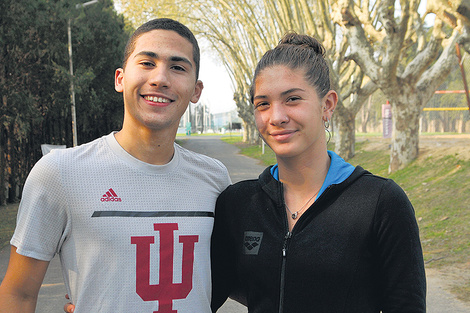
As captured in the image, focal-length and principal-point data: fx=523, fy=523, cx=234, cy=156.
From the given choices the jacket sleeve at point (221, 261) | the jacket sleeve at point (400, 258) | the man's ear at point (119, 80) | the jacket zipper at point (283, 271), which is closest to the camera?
the jacket sleeve at point (400, 258)

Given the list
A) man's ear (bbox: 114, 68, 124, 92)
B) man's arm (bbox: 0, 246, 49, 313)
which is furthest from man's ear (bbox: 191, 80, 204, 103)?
man's arm (bbox: 0, 246, 49, 313)

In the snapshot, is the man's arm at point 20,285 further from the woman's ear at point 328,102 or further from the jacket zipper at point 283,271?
the woman's ear at point 328,102

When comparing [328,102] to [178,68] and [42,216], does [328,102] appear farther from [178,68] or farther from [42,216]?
[42,216]

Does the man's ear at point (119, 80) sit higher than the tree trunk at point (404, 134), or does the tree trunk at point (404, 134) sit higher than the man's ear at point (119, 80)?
the man's ear at point (119, 80)

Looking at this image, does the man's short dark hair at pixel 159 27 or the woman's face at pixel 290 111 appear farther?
the man's short dark hair at pixel 159 27

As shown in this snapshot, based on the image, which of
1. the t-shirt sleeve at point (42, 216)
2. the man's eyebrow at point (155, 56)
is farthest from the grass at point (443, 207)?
the t-shirt sleeve at point (42, 216)

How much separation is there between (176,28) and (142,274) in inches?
46.7

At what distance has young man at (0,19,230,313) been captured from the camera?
220cm

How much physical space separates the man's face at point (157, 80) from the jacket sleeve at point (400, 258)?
1.06 metres

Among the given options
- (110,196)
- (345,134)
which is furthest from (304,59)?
(345,134)

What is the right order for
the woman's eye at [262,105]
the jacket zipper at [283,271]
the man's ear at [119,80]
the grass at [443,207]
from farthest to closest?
1. the grass at [443,207]
2. the man's ear at [119,80]
3. the woman's eye at [262,105]
4. the jacket zipper at [283,271]

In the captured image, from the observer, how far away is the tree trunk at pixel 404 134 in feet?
49.1

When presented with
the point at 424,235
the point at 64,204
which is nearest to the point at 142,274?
the point at 64,204

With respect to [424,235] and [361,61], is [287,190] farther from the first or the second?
[361,61]
